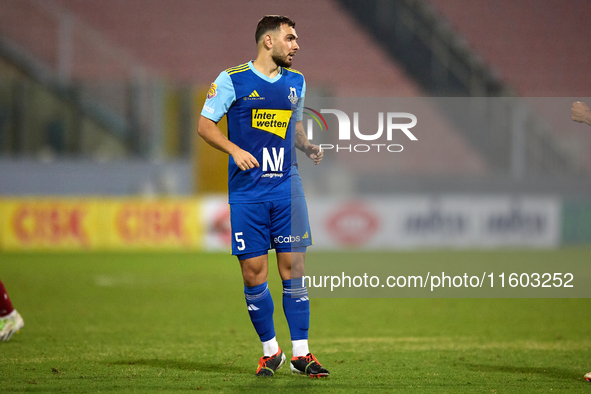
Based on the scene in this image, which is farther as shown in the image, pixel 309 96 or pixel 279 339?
pixel 309 96


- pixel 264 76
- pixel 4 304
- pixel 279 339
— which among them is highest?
pixel 264 76

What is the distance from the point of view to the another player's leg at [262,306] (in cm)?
415

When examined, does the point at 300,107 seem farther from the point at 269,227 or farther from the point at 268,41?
the point at 269,227

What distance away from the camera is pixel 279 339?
566 cm

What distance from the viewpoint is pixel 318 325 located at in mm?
6434

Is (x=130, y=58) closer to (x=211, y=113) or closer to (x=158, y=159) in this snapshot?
(x=158, y=159)

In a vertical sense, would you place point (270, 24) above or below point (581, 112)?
above

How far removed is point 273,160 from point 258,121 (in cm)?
23

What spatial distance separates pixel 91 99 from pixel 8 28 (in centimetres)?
229

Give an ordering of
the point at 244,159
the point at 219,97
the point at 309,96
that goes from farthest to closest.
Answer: the point at 309,96 < the point at 219,97 < the point at 244,159

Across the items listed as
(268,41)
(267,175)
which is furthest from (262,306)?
(268,41)

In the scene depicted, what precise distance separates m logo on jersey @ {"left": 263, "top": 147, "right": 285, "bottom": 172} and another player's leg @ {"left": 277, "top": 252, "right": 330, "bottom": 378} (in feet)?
1.59

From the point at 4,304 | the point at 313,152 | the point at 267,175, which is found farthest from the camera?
the point at 4,304

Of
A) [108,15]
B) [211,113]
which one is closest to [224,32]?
[108,15]
